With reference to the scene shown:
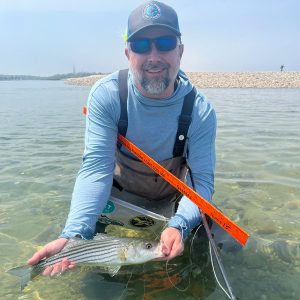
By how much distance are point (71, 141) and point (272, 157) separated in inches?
244

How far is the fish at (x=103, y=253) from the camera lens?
343 centimetres

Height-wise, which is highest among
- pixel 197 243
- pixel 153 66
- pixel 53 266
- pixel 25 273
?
pixel 153 66

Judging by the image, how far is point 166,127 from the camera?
15.0 feet

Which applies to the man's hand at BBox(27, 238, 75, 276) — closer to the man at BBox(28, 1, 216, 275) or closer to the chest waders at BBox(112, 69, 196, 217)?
the man at BBox(28, 1, 216, 275)

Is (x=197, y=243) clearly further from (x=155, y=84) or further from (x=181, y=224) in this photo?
(x=155, y=84)

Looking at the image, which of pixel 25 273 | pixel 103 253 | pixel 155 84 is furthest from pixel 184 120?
pixel 25 273

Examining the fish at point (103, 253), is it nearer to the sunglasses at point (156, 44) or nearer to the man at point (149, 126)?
the man at point (149, 126)

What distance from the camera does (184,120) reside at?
4.49 meters

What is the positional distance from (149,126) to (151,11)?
1.26 m

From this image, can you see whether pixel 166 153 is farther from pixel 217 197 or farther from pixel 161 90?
pixel 217 197

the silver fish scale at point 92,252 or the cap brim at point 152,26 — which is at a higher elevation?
the cap brim at point 152,26

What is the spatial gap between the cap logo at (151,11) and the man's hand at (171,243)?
85.9 inches

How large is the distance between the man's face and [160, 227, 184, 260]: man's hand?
158cm

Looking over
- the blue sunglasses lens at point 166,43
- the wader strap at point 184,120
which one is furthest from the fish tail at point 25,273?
the blue sunglasses lens at point 166,43
